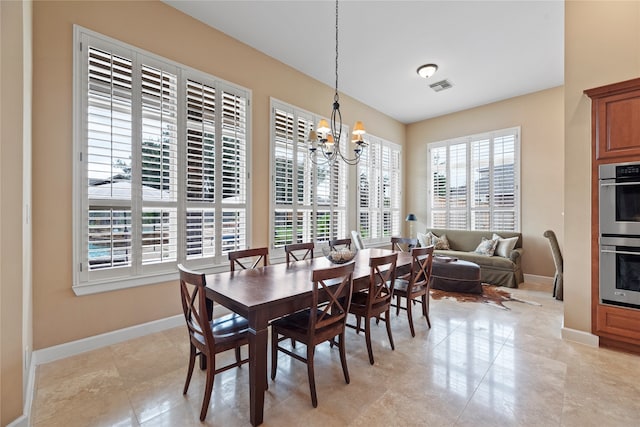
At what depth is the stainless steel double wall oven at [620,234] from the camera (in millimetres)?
2465

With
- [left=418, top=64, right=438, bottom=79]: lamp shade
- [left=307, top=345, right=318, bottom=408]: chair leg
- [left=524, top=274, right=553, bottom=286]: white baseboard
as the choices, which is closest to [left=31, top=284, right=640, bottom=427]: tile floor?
[left=307, top=345, right=318, bottom=408]: chair leg

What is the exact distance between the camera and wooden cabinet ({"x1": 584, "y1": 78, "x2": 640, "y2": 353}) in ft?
8.11

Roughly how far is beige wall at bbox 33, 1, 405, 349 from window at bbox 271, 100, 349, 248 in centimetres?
112

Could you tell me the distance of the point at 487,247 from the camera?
5.26 meters

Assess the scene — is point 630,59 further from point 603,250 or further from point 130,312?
point 130,312

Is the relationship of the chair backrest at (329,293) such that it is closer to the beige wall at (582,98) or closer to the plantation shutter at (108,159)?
the plantation shutter at (108,159)

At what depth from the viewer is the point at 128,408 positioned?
185 centimetres

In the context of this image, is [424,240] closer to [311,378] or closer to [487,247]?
[487,247]

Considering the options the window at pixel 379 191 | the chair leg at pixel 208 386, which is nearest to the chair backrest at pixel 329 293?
the chair leg at pixel 208 386

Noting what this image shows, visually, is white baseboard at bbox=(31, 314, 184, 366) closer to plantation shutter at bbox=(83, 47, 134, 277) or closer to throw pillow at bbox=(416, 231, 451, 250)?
plantation shutter at bbox=(83, 47, 134, 277)

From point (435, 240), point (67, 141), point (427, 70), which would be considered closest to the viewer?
point (67, 141)

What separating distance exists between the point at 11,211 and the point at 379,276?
8.30 ft

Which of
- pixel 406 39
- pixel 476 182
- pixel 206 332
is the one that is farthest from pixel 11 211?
pixel 476 182

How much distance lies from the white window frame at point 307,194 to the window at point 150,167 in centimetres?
47
